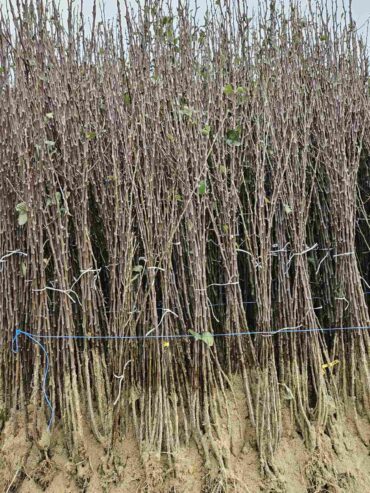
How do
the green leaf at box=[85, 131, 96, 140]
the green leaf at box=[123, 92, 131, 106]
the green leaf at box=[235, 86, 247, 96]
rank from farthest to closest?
1. the green leaf at box=[123, 92, 131, 106]
2. the green leaf at box=[235, 86, 247, 96]
3. the green leaf at box=[85, 131, 96, 140]

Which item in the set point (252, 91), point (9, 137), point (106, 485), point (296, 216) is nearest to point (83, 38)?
point (9, 137)

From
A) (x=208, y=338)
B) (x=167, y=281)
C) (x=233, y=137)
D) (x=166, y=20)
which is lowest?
(x=208, y=338)

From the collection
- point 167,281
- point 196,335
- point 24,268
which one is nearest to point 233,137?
point 167,281

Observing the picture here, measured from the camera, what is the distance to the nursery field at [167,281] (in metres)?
2.00

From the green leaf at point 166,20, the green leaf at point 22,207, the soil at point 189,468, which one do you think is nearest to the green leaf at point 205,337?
the soil at point 189,468

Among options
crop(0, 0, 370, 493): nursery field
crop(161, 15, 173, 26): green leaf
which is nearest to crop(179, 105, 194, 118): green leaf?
crop(0, 0, 370, 493): nursery field

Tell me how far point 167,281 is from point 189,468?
854 millimetres

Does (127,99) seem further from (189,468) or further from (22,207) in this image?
(189,468)

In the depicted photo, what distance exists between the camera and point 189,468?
6.30ft

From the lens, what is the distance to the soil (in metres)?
1.89

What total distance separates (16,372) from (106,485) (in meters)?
0.71

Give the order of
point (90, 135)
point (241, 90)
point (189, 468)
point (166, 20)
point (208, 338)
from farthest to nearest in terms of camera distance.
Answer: point (166, 20)
point (241, 90)
point (90, 135)
point (208, 338)
point (189, 468)

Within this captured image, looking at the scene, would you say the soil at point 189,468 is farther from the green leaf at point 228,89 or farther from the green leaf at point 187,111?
the green leaf at point 228,89

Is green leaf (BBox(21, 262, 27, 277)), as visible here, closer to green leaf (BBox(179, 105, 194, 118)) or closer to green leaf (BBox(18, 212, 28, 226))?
green leaf (BBox(18, 212, 28, 226))
